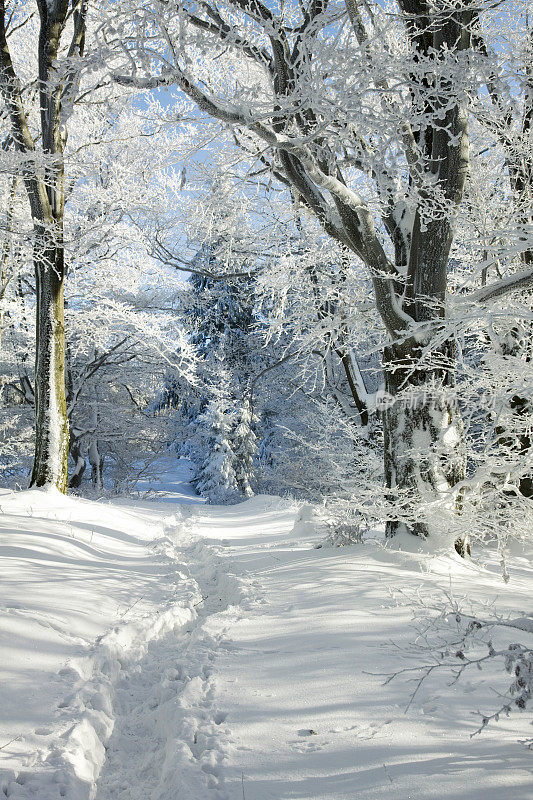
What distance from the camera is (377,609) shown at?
3641 millimetres

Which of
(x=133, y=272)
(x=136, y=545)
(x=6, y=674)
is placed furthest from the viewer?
(x=133, y=272)

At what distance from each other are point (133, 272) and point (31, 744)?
404 inches

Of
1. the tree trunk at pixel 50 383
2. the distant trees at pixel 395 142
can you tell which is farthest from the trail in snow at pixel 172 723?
the tree trunk at pixel 50 383

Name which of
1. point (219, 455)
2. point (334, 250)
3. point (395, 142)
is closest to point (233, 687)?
point (395, 142)

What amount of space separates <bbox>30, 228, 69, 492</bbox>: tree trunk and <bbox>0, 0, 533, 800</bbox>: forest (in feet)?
0.10

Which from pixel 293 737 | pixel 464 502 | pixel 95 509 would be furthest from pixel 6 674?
pixel 95 509

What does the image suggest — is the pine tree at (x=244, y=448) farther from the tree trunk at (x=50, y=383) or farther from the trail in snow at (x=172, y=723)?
the trail in snow at (x=172, y=723)

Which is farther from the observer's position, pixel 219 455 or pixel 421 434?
pixel 219 455

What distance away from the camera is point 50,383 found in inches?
285

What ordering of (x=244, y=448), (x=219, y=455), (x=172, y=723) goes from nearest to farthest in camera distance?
1. (x=172, y=723)
2. (x=219, y=455)
3. (x=244, y=448)

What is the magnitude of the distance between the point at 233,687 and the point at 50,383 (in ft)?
18.6

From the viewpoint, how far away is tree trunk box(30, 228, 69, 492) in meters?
7.15

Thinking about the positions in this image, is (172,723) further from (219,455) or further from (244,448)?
(244,448)

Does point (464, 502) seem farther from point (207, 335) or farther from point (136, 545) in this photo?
point (207, 335)
